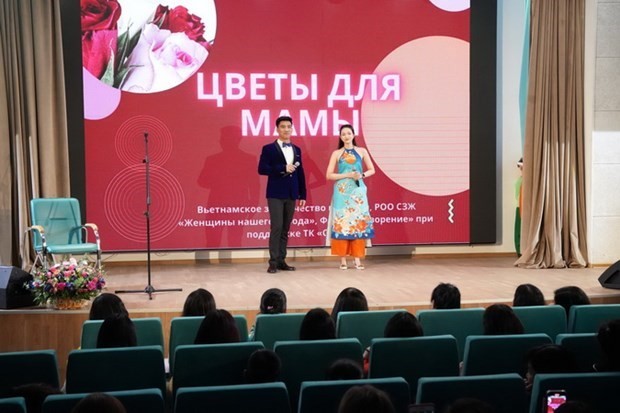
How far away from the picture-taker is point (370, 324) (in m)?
4.22

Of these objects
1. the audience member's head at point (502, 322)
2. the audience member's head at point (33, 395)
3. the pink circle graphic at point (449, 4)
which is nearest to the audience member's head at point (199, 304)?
the audience member's head at point (502, 322)

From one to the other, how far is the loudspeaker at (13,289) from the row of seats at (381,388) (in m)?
3.66

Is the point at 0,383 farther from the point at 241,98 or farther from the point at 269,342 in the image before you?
the point at 241,98

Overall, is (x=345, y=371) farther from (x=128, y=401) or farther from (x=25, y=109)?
(x=25, y=109)

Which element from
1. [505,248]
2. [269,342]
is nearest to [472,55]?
[505,248]

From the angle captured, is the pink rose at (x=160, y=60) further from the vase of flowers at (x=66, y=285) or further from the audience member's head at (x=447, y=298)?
the audience member's head at (x=447, y=298)

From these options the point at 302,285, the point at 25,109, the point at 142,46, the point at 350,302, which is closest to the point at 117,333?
the point at 350,302

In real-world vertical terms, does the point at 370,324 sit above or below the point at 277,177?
below

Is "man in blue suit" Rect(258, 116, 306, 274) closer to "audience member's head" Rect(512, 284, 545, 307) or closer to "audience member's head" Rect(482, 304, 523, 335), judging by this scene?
"audience member's head" Rect(512, 284, 545, 307)

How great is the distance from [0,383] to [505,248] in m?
7.17

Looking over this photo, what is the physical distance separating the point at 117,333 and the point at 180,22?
18.1 ft

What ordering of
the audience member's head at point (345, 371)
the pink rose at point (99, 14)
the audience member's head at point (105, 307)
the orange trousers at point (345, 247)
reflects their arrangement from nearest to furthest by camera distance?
1. the audience member's head at point (345, 371)
2. the audience member's head at point (105, 307)
3. the orange trousers at point (345, 247)
4. the pink rose at point (99, 14)

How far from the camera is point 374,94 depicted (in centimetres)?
906

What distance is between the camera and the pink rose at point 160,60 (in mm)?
8516
